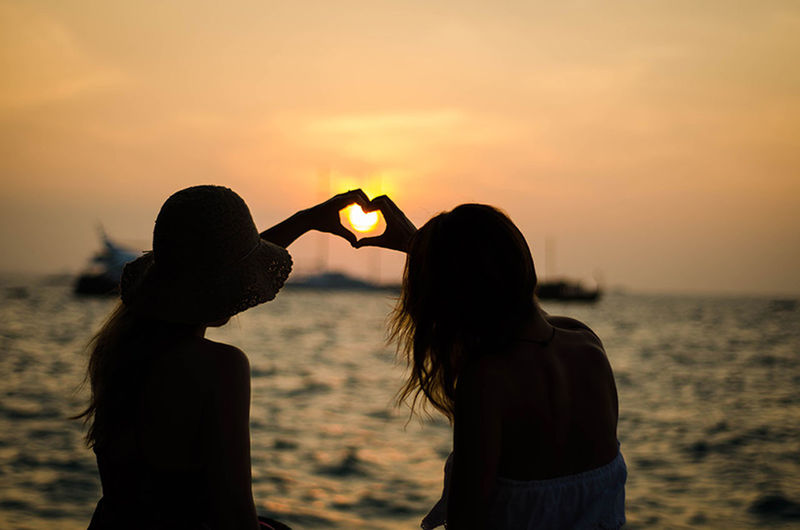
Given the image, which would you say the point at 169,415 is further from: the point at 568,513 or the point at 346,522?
the point at 346,522

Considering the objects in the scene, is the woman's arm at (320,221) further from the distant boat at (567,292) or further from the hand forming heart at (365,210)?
the distant boat at (567,292)

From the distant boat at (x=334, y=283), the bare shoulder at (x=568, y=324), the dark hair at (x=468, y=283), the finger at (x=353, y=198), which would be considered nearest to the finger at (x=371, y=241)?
the finger at (x=353, y=198)

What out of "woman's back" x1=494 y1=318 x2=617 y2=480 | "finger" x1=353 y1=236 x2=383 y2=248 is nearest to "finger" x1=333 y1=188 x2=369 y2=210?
"finger" x1=353 y1=236 x2=383 y2=248

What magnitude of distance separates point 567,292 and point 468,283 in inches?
4369

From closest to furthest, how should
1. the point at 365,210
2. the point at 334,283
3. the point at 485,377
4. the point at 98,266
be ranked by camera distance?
the point at 485,377, the point at 365,210, the point at 98,266, the point at 334,283

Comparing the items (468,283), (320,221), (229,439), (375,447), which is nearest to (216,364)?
(229,439)

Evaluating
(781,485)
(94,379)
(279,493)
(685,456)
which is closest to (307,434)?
(279,493)

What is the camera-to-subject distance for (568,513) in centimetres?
191

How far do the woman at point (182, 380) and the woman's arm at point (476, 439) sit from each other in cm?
55

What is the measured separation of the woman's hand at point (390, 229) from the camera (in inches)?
95.2

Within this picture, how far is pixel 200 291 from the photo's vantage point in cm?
197

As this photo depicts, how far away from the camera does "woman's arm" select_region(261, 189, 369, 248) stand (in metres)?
2.44

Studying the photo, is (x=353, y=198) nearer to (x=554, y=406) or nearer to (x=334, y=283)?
(x=554, y=406)

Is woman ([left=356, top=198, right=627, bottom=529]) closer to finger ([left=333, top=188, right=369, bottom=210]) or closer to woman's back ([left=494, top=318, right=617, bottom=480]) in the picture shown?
woman's back ([left=494, top=318, right=617, bottom=480])
